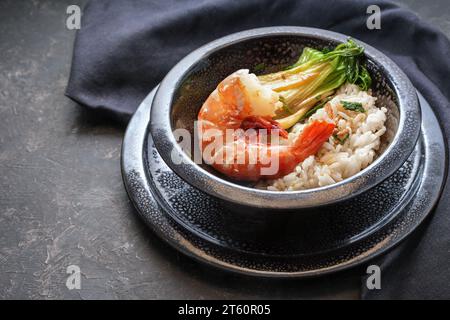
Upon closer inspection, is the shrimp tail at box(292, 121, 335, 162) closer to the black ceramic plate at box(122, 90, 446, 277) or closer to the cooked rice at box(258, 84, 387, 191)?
the cooked rice at box(258, 84, 387, 191)

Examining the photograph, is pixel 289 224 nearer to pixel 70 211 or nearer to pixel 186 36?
pixel 70 211

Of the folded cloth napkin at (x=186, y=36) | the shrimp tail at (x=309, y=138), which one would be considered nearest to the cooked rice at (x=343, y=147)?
the shrimp tail at (x=309, y=138)

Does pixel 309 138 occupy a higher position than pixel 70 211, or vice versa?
pixel 309 138

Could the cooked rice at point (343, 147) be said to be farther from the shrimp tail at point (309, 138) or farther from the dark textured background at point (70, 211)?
the dark textured background at point (70, 211)

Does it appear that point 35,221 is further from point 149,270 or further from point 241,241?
point 241,241

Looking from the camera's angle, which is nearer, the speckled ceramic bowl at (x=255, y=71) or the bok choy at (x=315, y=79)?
the speckled ceramic bowl at (x=255, y=71)

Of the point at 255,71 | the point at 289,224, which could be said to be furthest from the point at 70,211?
the point at 255,71
